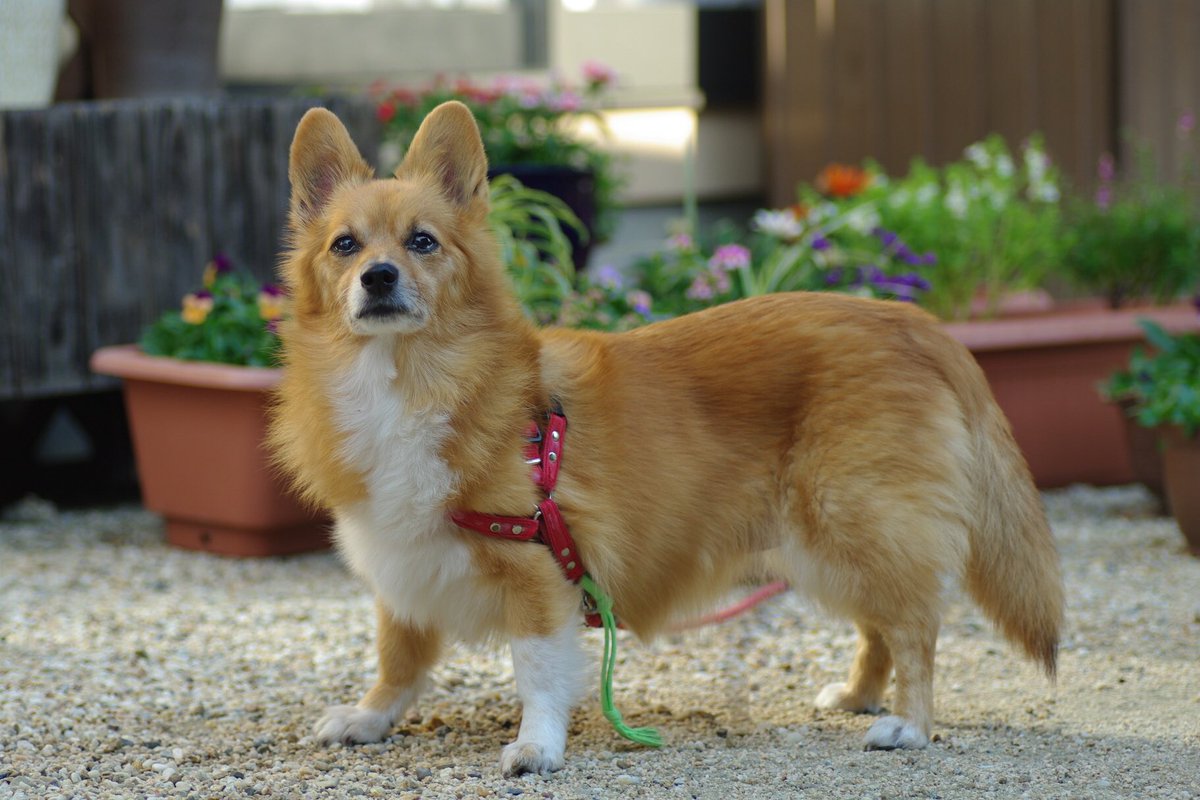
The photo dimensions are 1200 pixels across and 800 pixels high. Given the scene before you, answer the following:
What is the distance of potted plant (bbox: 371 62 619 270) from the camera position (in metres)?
6.39

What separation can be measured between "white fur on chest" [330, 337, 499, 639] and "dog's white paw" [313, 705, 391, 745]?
405 millimetres

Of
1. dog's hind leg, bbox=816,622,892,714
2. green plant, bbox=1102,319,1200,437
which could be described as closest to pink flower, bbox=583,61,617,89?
green plant, bbox=1102,319,1200,437

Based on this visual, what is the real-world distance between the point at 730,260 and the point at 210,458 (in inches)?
83.3

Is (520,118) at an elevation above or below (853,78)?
below

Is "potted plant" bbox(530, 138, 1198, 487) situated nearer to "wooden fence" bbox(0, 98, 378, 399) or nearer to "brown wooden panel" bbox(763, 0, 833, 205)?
"brown wooden panel" bbox(763, 0, 833, 205)

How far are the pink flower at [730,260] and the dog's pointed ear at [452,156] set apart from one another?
7.97ft

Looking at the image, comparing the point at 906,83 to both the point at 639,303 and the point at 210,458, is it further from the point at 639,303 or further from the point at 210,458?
the point at 210,458

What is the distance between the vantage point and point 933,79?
8391mm

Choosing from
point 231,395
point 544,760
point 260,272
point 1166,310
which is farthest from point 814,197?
point 544,760

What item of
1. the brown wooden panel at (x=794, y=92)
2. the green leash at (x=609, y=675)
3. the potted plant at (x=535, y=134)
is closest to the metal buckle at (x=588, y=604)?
the green leash at (x=609, y=675)

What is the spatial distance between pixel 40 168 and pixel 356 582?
84.7 inches

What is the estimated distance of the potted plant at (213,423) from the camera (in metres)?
5.11

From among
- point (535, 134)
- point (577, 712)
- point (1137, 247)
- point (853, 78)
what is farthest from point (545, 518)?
point (853, 78)

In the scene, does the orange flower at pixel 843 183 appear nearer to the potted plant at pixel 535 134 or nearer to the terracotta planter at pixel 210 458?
the potted plant at pixel 535 134
